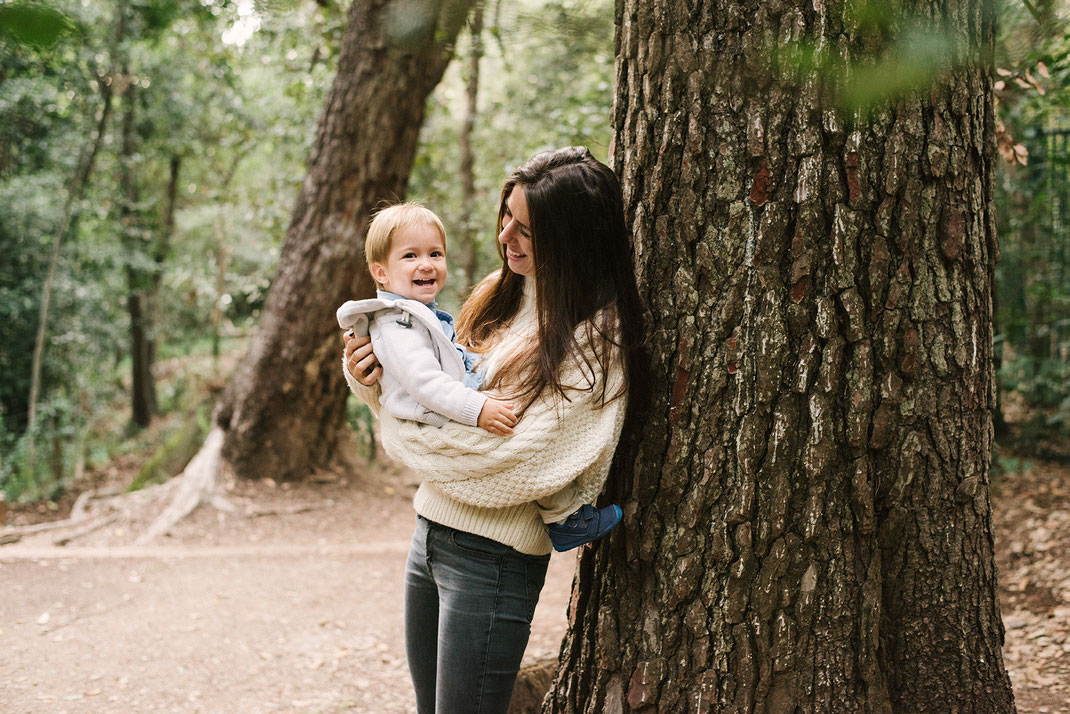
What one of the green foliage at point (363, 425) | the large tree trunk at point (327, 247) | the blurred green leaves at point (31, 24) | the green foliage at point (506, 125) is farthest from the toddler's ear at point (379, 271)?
the green foliage at point (363, 425)

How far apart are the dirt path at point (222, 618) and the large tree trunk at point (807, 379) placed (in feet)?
5.87

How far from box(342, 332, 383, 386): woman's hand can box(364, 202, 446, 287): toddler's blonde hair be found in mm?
191

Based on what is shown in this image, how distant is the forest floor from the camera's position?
10.9ft

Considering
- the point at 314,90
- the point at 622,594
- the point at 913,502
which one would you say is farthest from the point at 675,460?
the point at 314,90

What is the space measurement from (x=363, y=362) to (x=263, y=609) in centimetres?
290

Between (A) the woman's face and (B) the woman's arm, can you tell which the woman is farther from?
(B) the woman's arm

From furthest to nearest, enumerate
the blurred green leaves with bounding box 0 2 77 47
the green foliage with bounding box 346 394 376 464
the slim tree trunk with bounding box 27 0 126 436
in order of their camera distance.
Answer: the slim tree trunk with bounding box 27 0 126 436 < the green foliage with bounding box 346 394 376 464 < the blurred green leaves with bounding box 0 2 77 47

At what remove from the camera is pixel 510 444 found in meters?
1.90

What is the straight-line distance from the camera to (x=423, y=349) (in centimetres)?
205

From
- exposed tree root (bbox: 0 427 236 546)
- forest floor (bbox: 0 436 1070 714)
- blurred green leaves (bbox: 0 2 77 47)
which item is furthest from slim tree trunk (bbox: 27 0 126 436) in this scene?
blurred green leaves (bbox: 0 2 77 47)

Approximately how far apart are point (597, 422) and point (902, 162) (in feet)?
3.28

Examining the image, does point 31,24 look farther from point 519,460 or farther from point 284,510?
point 284,510

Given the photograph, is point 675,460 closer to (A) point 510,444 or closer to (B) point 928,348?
(A) point 510,444

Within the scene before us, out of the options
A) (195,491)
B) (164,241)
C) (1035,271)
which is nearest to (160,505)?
(195,491)
